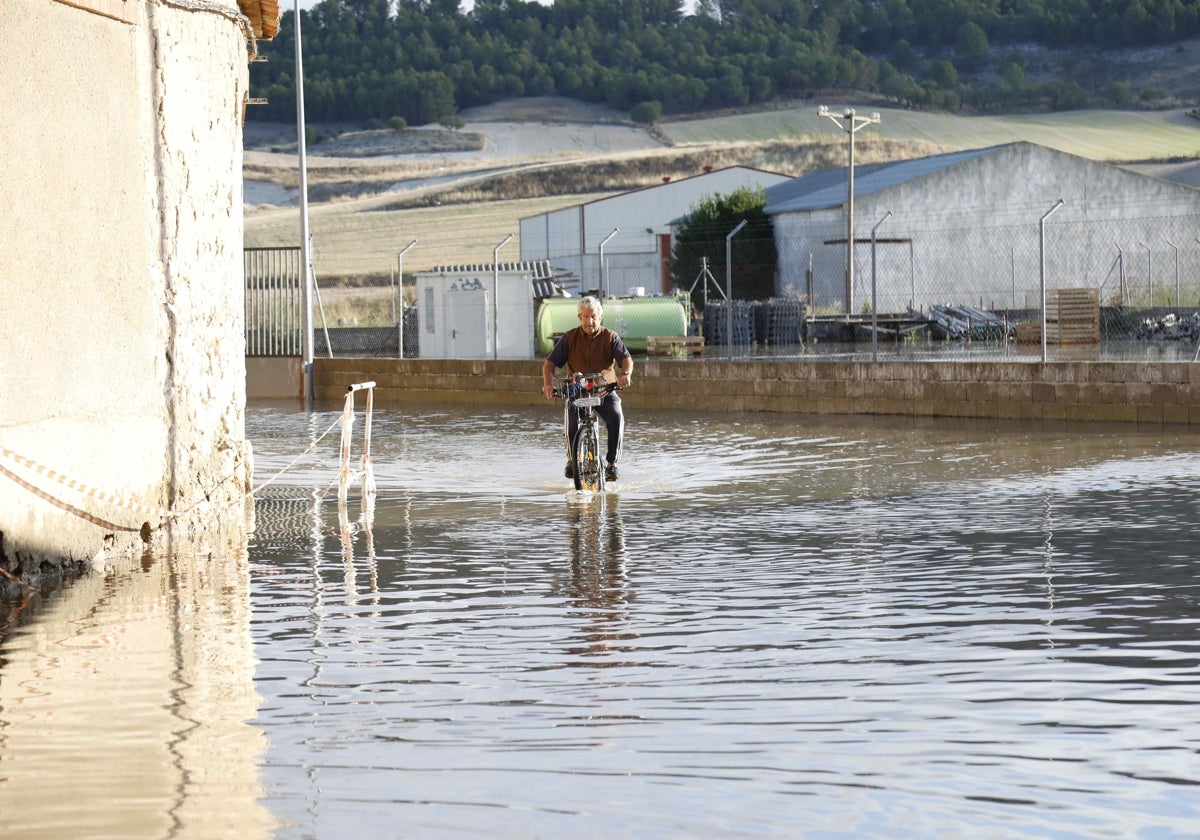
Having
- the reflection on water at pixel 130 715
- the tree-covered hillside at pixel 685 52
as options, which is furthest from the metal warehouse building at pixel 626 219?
the tree-covered hillside at pixel 685 52

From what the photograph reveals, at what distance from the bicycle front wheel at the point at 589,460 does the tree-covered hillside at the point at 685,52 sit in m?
132

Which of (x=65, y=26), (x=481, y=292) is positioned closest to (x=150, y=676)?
(x=65, y=26)

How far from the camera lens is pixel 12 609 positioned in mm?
9422

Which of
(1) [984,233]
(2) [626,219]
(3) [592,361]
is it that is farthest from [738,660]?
(2) [626,219]

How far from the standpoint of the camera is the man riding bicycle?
1480 cm

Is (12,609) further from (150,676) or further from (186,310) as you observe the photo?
(186,310)

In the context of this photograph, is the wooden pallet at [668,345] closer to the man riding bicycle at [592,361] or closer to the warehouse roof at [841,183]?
the warehouse roof at [841,183]

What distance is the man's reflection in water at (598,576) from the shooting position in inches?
321

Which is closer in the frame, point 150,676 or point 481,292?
point 150,676

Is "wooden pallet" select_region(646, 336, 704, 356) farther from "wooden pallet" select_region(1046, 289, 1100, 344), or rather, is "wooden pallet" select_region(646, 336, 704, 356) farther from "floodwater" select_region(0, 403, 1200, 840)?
"floodwater" select_region(0, 403, 1200, 840)

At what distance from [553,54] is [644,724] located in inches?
6235

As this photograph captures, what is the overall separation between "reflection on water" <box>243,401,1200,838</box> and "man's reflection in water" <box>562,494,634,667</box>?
32 mm

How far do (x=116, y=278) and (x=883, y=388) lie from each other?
15.0 metres

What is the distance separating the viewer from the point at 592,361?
588 inches
